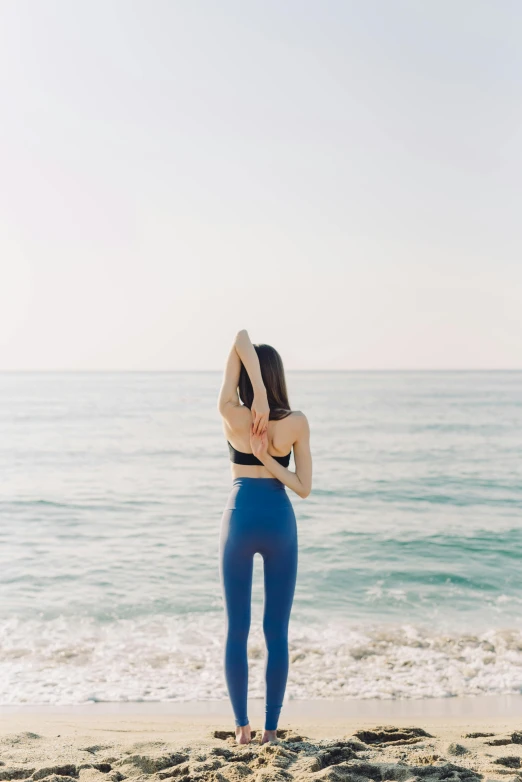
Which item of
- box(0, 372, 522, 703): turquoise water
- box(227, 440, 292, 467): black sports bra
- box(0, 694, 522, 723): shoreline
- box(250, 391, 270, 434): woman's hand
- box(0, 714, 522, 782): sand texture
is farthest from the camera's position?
box(0, 372, 522, 703): turquoise water

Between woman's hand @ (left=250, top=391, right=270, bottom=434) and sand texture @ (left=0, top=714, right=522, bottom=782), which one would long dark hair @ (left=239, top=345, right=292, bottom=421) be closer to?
woman's hand @ (left=250, top=391, right=270, bottom=434)

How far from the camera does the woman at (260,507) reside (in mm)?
3678

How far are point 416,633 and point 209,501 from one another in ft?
27.6

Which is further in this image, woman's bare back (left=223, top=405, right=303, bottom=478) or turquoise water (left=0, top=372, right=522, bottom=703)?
turquoise water (left=0, top=372, right=522, bottom=703)

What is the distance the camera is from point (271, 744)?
3.69 metres

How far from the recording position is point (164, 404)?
157 ft

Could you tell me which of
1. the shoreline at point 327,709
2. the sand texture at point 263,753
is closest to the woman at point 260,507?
the sand texture at point 263,753

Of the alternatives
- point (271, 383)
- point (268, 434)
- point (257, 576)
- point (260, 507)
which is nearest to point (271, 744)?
point (260, 507)

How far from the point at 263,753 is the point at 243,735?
291mm

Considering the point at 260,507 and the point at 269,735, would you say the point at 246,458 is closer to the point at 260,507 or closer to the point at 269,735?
the point at 260,507

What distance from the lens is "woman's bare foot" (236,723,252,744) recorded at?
151 inches

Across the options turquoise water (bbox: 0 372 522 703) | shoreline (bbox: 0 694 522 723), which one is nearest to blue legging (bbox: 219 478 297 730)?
shoreline (bbox: 0 694 522 723)

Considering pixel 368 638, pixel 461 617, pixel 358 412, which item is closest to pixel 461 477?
pixel 461 617

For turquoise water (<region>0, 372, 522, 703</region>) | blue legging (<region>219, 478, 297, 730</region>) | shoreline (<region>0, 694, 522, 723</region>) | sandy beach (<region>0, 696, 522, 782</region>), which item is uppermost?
blue legging (<region>219, 478, 297, 730</region>)
